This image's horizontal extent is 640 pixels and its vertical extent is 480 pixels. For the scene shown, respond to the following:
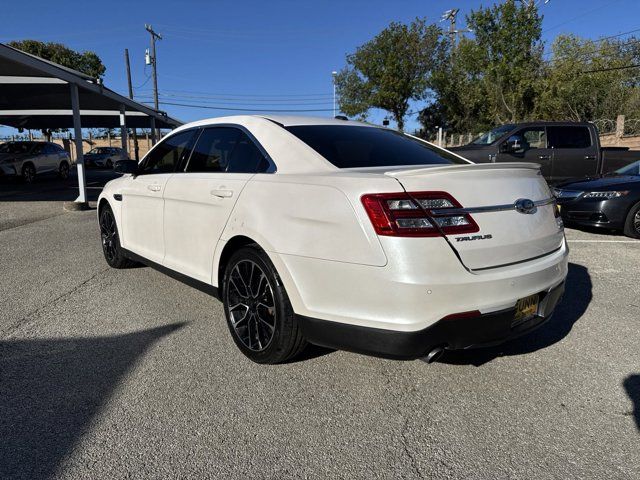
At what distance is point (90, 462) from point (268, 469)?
2.76ft

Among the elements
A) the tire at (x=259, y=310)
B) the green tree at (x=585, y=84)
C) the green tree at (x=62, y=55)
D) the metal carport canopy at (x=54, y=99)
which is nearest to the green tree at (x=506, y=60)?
the green tree at (x=585, y=84)

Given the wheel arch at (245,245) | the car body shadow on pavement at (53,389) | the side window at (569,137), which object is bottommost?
the car body shadow on pavement at (53,389)

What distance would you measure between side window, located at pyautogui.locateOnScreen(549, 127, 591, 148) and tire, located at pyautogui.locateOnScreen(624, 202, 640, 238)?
3.73 meters

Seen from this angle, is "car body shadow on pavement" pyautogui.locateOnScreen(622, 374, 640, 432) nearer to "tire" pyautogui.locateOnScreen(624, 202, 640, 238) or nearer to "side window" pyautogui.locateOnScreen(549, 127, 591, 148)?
"tire" pyautogui.locateOnScreen(624, 202, 640, 238)

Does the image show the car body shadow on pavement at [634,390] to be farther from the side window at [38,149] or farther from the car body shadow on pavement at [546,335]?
the side window at [38,149]

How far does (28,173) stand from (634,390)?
20832 mm

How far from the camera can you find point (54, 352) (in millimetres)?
3426

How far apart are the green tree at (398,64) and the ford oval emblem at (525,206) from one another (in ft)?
101

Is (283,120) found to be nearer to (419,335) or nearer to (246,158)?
(246,158)

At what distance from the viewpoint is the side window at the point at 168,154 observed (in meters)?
4.28

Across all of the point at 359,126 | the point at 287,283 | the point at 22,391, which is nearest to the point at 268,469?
the point at 287,283

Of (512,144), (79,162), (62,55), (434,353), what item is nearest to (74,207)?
(79,162)

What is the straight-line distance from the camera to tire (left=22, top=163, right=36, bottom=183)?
60.0 feet

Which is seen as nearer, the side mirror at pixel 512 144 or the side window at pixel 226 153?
the side window at pixel 226 153
